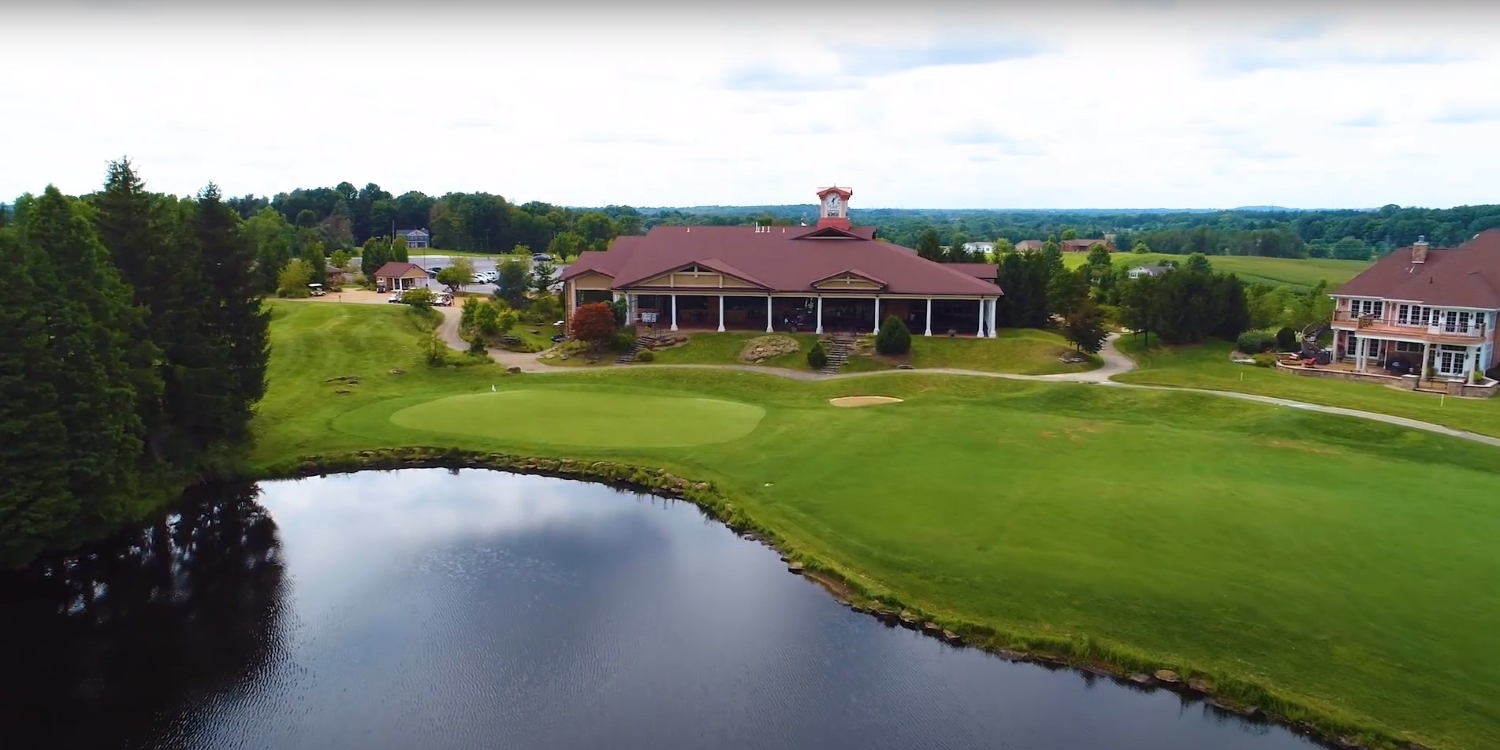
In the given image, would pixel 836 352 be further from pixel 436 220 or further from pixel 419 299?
pixel 436 220

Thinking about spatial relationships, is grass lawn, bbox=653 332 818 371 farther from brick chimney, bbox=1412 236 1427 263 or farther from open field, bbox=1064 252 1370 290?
open field, bbox=1064 252 1370 290

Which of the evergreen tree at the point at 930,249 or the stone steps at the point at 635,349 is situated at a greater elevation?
the evergreen tree at the point at 930,249

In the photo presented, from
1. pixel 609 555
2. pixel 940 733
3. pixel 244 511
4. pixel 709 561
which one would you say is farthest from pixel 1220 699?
pixel 244 511

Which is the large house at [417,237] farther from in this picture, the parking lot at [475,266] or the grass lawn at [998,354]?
the grass lawn at [998,354]

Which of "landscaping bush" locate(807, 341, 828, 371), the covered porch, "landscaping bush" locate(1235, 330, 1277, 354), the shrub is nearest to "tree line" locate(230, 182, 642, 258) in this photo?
the shrub

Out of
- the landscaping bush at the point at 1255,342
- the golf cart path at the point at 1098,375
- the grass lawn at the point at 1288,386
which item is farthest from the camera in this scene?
the landscaping bush at the point at 1255,342

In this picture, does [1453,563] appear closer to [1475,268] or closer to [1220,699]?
[1220,699]

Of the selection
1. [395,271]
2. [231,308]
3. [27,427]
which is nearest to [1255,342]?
[231,308]

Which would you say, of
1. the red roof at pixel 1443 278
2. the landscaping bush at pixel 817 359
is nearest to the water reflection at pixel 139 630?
the landscaping bush at pixel 817 359
